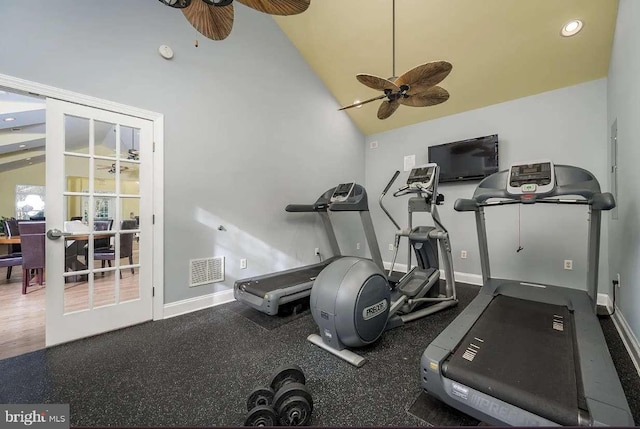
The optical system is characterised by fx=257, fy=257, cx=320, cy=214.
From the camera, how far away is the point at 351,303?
1.83 metres

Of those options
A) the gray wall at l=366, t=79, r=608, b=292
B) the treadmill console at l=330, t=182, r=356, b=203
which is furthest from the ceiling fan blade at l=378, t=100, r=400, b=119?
the gray wall at l=366, t=79, r=608, b=292

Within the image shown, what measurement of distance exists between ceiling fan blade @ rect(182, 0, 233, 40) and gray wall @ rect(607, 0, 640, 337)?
2.95 metres

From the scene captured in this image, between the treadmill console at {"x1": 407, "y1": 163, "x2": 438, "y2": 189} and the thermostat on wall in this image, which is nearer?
the thermostat on wall

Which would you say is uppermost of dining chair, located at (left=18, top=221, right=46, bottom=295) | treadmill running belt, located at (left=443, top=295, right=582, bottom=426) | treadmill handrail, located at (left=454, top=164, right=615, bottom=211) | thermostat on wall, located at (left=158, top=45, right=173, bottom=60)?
thermostat on wall, located at (left=158, top=45, right=173, bottom=60)

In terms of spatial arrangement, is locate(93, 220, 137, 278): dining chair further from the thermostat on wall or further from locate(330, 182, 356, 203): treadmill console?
locate(330, 182, 356, 203): treadmill console

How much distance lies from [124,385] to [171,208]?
164cm

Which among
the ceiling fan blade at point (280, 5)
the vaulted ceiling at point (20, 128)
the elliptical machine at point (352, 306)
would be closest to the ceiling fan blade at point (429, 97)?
the ceiling fan blade at point (280, 5)

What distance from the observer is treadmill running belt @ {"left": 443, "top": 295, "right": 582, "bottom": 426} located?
113cm

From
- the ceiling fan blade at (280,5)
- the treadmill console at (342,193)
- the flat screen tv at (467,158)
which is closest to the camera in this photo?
the ceiling fan blade at (280,5)

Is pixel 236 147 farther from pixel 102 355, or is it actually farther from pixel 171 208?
pixel 102 355

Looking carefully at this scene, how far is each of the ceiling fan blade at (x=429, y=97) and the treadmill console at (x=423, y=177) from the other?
70 cm

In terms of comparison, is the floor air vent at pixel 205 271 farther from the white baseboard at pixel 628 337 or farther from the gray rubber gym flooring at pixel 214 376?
the white baseboard at pixel 628 337

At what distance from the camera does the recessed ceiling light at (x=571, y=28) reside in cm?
261

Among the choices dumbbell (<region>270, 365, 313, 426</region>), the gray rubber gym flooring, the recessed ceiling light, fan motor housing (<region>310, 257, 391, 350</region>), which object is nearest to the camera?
dumbbell (<region>270, 365, 313, 426</region>)
